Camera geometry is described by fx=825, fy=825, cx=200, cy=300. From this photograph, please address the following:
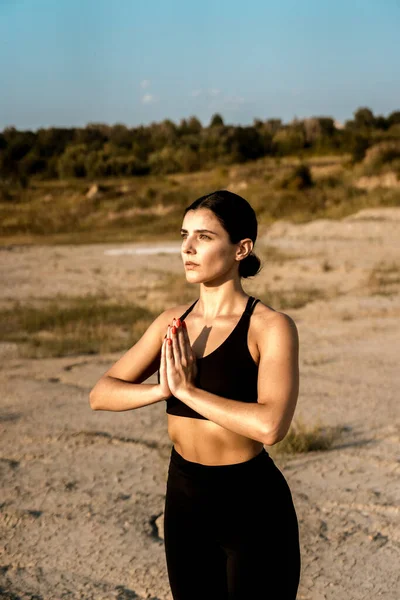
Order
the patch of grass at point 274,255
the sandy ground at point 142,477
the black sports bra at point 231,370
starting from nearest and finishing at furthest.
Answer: the black sports bra at point 231,370 < the sandy ground at point 142,477 < the patch of grass at point 274,255

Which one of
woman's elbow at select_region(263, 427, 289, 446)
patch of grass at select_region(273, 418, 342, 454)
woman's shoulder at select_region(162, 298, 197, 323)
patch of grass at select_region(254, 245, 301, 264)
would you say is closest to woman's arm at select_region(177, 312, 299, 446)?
woman's elbow at select_region(263, 427, 289, 446)

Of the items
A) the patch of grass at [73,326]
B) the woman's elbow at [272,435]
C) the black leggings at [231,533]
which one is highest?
the woman's elbow at [272,435]

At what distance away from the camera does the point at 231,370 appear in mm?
2027

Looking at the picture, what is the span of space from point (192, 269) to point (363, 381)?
540cm

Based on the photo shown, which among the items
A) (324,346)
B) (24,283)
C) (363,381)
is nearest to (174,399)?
(363,381)

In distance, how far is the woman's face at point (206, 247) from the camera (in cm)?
209

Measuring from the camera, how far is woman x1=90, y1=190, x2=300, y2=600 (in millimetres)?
2025

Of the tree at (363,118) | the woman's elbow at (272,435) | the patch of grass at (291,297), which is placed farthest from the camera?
the tree at (363,118)

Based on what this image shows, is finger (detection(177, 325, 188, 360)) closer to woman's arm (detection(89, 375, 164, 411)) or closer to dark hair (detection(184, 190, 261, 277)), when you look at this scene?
woman's arm (detection(89, 375, 164, 411))

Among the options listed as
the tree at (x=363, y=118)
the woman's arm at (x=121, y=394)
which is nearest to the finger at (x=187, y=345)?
the woman's arm at (x=121, y=394)

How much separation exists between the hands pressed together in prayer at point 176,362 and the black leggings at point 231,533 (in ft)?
0.93

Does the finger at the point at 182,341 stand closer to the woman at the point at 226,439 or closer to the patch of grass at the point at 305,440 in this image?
the woman at the point at 226,439

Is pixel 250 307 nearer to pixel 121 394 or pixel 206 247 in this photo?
pixel 206 247

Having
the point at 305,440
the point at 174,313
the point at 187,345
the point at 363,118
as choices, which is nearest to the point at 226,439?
the point at 187,345
